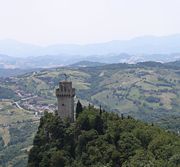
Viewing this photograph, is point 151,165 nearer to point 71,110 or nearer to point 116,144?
point 116,144

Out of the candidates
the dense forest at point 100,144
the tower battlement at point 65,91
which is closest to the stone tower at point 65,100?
the tower battlement at point 65,91

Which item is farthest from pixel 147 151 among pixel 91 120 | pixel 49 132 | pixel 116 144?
pixel 49 132

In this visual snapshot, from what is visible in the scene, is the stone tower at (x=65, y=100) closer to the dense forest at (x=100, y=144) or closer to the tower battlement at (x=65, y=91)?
the tower battlement at (x=65, y=91)

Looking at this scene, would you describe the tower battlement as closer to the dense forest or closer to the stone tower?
the stone tower

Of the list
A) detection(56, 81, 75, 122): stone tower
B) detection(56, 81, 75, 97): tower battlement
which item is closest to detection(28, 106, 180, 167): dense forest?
detection(56, 81, 75, 122): stone tower

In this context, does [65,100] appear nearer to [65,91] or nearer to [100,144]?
[65,91]

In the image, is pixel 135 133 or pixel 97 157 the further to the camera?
pixel 135 133
